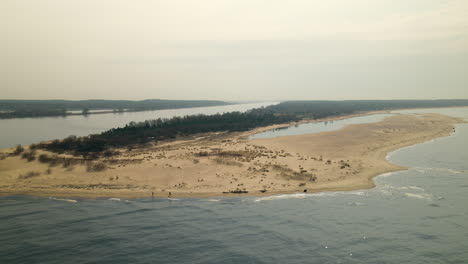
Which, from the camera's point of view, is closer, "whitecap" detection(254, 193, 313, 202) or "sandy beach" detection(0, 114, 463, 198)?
"whitecap" detection(254, 193, 313, 202)

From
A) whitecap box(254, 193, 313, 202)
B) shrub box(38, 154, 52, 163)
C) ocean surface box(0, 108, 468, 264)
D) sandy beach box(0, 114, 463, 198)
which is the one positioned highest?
shrub box(38, 154, 52, 163)

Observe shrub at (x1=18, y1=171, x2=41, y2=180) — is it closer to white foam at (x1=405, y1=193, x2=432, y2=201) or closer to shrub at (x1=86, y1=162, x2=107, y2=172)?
shrub at (x1=86, y1=162, x2=107, y2=172)

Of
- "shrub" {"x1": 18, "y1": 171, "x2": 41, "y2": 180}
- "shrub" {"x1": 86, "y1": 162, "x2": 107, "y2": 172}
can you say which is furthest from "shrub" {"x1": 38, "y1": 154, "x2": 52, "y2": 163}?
"shrub" {"x1": 86, "y1": 162, "x2": 107, "y2": 172}

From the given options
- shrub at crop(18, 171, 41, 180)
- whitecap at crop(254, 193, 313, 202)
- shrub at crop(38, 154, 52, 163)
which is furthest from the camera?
shrub at crop(38, 154, 52, 163)

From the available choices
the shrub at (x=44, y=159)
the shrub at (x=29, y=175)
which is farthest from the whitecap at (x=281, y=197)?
the shrub at (x=44, y=159)

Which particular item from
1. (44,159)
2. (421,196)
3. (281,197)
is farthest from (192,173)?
(421,196)

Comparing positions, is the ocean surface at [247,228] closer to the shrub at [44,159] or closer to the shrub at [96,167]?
the shrub at [96,167]

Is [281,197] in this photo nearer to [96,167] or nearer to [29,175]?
[96,167]

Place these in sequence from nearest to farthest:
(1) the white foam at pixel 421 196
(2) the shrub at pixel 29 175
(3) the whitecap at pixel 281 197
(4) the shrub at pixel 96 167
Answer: (1) the white foam at pixel 421 196
(3) the whitecap at pixel 281 197
(2) the shrub at pixel 29 175
(4) the shrub at pixel 96 167

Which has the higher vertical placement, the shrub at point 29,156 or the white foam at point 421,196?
the shrub at point 29,156
